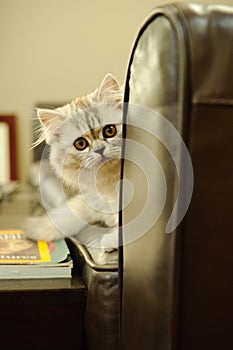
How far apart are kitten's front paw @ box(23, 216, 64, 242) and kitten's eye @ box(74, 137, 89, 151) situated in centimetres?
19

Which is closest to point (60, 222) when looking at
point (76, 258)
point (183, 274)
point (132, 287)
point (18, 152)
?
point (76, 258)

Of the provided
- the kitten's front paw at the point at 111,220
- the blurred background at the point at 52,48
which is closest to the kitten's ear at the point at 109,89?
the kitten's front paw at the point at 111,220

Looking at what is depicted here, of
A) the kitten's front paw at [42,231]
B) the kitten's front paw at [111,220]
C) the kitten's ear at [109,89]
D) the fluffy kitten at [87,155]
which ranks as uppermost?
the kitten's ear at [109,89]

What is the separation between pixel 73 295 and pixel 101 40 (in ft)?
11.1

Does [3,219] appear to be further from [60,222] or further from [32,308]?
[32,308]

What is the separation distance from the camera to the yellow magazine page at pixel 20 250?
2.84 ft

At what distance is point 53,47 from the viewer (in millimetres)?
3869

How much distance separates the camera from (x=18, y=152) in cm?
390

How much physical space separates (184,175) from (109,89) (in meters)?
0.46

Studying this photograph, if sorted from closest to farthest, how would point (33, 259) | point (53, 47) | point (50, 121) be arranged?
point (33, 259) < point (50, 121) < point (53, 47)

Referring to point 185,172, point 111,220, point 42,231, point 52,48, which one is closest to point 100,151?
point 111,220

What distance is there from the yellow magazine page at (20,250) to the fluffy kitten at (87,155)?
33 millimetres

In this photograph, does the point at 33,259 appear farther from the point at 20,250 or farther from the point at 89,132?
the point at 89,132

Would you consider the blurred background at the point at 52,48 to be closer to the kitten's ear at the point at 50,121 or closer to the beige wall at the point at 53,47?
the beige wall at the point at 53,47
